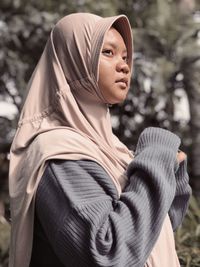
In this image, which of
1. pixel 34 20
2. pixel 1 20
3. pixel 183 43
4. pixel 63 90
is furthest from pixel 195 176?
pixel 63 90

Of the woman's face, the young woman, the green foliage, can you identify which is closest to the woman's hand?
the young woman

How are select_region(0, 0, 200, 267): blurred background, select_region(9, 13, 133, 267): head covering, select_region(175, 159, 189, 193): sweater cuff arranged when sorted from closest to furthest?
select_region(9, 13, 133, 267): head covering < select_region(175, 159, 189, 193): sweater cuff < select_region(0, 0, 200, 267): blurred background

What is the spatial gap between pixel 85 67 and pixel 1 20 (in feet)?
17.8

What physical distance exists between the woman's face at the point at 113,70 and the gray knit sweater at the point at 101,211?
23cm

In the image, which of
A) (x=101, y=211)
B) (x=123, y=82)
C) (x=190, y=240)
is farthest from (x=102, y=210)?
(x=190, y=240)

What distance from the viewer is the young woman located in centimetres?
161

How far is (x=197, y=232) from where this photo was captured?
3984mm

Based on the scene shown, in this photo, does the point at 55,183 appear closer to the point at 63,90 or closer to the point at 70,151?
the point at 70,151

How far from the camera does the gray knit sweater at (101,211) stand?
5.21ft

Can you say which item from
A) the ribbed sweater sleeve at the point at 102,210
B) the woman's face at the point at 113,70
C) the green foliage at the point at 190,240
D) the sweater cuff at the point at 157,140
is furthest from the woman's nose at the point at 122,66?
the green foliage at the point at 190,240

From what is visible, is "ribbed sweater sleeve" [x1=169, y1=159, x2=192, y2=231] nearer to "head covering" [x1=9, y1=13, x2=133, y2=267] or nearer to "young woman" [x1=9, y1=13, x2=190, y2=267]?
"young woman" [x1=9, y1=13, x2=190, y2=267]

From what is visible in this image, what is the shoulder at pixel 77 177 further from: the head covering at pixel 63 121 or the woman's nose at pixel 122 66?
the woman's nose at pixel 122 66

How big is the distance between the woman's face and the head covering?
0.03 meters

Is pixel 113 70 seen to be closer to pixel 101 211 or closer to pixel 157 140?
pixel 157 140
